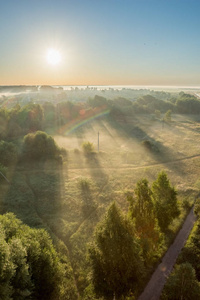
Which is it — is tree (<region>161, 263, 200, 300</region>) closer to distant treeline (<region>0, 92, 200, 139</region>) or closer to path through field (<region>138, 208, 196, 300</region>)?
path through field (<region>138, 208, 196, 300</region>)

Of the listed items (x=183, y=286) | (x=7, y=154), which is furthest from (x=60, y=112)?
(x=183, y=286)

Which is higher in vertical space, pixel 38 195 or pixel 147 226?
pixel 147 226

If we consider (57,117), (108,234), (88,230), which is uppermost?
(57,117)

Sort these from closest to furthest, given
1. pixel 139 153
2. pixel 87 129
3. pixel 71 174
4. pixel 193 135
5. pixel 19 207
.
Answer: pixel 19 207
pixel 71 174
pixel 139 153
pixel 193 135
pixel 87 129

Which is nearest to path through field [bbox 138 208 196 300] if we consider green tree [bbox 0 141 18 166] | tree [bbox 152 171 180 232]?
tree [bbox 152 171 180 232]

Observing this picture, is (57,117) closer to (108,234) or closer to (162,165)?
(162,165)

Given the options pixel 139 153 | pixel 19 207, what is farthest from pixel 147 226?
pixel 139 153
